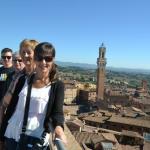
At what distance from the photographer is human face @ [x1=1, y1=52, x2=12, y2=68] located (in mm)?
4938

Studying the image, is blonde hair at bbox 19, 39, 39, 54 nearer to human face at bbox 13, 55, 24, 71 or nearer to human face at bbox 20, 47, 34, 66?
human face at bbox 20, 47, 34, 66

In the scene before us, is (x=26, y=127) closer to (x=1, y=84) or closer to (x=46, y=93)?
(x=46, y=93)

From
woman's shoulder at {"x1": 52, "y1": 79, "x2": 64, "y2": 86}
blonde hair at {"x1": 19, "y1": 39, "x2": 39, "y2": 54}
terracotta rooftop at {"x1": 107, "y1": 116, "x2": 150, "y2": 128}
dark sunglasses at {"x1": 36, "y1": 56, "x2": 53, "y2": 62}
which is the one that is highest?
blonde hair at {"x1": 19, "y1": 39, "x2": 39, "y2": 54}

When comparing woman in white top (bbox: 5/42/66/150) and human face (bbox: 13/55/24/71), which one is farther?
human face (bbox: 13/55/24/71)

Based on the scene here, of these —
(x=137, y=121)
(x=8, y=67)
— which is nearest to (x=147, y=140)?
(x=137, y=121)

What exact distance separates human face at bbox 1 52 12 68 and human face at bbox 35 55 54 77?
81.6 inches

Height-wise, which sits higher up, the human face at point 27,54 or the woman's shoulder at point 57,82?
the human face at point 27,54

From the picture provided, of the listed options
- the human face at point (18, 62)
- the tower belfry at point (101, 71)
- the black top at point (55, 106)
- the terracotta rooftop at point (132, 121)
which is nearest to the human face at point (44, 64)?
the black top at point (55, 106)

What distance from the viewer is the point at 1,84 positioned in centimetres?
438

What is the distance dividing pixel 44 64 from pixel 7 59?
7.23 feet

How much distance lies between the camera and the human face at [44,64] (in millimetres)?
2855

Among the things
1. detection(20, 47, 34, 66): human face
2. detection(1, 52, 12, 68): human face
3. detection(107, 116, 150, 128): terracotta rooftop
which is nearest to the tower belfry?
detection(107, 116, 150, 128): terracotta rooftop

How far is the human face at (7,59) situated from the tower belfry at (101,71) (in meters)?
46.7

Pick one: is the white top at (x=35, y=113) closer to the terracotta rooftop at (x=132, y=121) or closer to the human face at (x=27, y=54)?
the human face at (x=27, y=54)
